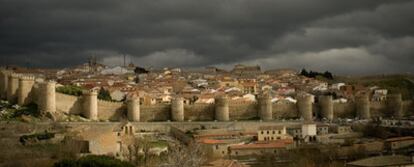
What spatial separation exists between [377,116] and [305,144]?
12.9 m

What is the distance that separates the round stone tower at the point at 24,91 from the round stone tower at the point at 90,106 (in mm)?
3491

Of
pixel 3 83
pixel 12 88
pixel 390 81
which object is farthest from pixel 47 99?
pixel 390 81

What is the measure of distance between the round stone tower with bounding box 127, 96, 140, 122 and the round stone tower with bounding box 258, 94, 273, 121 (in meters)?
8.44

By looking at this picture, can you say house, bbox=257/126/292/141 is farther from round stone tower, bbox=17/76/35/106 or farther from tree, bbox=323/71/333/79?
tree, bbox=323/71/333/79

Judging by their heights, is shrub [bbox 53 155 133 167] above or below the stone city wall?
below

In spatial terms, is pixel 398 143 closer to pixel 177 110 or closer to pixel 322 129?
pixel 322 129

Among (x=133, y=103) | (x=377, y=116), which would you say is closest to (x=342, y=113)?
(x=377, y=116)

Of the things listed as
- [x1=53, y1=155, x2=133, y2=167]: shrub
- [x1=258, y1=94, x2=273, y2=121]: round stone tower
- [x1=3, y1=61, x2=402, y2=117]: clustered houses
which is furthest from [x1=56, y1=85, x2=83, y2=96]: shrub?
[x1=53, y1=155, x2=133, y2=167]: shrub

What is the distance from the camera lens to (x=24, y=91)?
139ft

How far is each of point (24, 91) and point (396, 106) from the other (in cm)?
2562

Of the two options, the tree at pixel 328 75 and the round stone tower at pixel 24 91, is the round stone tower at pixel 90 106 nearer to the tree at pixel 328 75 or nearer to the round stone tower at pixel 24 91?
the round stone tower at pixel 24 91

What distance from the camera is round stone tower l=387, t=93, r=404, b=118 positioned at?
156ft

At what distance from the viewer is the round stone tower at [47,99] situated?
41.5m

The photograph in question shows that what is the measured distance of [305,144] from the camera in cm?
3694
